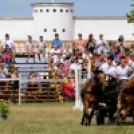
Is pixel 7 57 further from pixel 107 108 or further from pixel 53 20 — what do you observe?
pixel 53 20

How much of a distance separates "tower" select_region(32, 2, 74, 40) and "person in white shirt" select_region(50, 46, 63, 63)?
120ft

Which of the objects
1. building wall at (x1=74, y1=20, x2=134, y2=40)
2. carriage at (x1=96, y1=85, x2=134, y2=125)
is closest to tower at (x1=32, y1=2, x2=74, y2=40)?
building wall at (x1=74, y1=20, x2=134, y2=40)

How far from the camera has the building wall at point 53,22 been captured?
73.5 m

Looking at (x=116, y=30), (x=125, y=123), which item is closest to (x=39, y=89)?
(x=125, y=123)

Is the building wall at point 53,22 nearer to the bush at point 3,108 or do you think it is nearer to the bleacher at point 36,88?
the bleacher at point 36,88

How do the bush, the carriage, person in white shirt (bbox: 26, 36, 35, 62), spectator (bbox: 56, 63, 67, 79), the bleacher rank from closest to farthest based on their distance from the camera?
the carriage
the bush
spectator (bbox: 56, 63, 67, 79)
the bleacher
person in white shirt (bbox: 26, 36, 35, 62)

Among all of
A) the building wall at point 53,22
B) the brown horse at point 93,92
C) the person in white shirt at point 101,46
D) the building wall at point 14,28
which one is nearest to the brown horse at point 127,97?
the brown horse at point 93,92

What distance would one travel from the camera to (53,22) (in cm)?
8006

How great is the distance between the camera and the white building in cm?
6750

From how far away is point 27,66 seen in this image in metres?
35.7

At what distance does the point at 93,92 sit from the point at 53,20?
58989 mm

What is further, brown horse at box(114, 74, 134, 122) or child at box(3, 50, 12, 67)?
child at box(3, 50, 12, 67)

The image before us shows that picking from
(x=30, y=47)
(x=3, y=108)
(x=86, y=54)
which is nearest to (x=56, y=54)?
(x=86, y=54)

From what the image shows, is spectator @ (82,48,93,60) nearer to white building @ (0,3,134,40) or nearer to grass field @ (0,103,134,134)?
grass field @ (0,103,134,134)
